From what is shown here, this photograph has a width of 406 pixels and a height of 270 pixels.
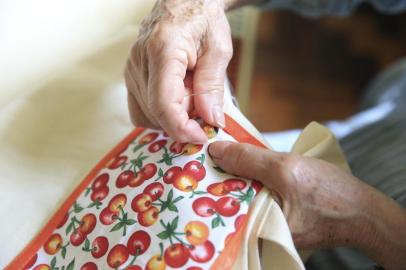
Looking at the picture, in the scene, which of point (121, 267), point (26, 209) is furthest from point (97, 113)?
point (121, 267)

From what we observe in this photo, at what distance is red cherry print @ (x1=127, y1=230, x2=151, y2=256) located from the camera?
1.56ft

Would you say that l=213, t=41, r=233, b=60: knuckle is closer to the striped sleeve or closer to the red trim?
the red trim

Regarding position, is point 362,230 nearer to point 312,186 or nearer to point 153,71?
point 312,186

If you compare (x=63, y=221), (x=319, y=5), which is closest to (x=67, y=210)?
(x=63, y=221)

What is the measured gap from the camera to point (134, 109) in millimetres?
635

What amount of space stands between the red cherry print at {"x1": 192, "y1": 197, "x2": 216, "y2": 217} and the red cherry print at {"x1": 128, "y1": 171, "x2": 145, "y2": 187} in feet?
0.25

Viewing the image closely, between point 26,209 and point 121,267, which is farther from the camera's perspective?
point 26,209

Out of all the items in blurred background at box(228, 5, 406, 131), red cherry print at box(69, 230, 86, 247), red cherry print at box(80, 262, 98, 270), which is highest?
red cherry print at box(69, 230, 86, 247)

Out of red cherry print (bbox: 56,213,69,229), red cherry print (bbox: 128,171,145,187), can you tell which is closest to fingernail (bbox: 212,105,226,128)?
red cherry print (bbox: 128,171,145,187)

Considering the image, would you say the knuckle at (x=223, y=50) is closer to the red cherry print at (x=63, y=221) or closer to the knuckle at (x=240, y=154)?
the knuckle at (x=240, y=154)

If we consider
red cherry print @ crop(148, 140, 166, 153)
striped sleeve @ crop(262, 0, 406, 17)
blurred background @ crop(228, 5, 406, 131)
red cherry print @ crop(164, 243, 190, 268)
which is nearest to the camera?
red cherry print @ crop(164, 243, 190, 268)

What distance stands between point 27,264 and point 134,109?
229 millimetres

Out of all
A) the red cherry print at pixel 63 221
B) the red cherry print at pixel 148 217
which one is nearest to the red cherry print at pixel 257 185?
the red cherry print at pixel 148 217

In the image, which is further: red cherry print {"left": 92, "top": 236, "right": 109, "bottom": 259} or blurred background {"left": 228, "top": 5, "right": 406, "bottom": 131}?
blurred background {"left": 228, "top": 5, "right": 406, "bottom": 131}
